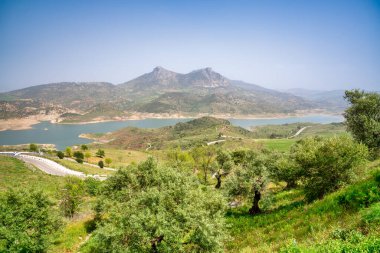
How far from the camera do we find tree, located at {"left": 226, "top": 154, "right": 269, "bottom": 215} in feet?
90.4

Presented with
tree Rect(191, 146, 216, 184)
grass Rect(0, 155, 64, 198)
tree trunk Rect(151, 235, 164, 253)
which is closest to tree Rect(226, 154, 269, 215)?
tree trunk Rect(151, 235, 164, 253)

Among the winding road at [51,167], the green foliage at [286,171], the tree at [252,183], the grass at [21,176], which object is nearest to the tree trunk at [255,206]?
the tree at [252,183]

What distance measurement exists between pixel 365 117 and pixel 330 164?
2705cm

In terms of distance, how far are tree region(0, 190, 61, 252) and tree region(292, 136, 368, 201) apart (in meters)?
24.9

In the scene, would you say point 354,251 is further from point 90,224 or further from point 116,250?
point 90,224

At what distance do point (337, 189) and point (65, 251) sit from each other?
2818 cm

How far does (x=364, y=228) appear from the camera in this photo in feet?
38.0

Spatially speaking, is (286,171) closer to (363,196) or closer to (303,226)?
(303,226)

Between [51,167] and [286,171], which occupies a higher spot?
[286,171]

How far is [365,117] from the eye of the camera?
42.4 meters

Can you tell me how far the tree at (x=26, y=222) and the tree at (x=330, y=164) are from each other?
2492cm

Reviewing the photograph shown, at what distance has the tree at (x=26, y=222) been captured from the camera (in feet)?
66.0

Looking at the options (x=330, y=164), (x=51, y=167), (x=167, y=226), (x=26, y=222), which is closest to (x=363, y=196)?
(x=330, y=164)

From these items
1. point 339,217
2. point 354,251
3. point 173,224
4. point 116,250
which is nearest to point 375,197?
point 339,217
